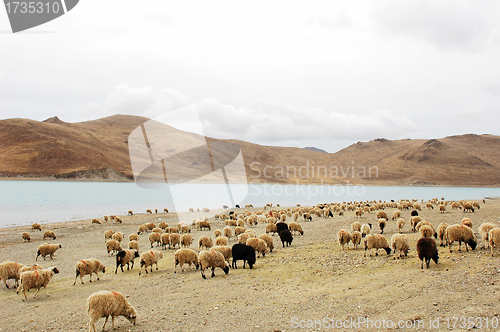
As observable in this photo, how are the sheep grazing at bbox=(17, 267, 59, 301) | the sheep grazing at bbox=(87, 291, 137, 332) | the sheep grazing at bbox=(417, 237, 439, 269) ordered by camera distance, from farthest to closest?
the sheep grazing at bbox=(17, 267, 59, 301) < the sheep grazing at bbox=(417, 237, 439, 269) < the sheep grazing at bbox=(87, 291, 137, 332)

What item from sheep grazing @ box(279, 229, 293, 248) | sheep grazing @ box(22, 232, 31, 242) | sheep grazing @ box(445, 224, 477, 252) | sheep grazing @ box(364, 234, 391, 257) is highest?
sheep grazing @ box(445, 224, 477, 252)

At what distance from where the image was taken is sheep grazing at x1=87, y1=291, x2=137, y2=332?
7859mm

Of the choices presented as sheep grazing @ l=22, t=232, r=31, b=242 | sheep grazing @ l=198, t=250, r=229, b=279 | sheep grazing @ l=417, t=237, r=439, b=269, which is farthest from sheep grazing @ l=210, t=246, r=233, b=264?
sheep grazing @ l=22, t=232, r=31, b=242

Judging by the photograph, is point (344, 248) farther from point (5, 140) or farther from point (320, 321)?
point (5, 140)

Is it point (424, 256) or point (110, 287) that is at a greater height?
point (424, 256)

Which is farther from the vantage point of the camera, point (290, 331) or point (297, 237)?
point (297, 237)

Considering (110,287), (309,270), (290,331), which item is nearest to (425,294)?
(290,331)

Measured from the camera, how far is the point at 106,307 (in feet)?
26.4

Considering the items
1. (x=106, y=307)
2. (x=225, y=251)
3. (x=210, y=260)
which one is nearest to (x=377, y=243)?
(x=225, y=251)

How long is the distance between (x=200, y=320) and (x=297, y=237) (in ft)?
50.1

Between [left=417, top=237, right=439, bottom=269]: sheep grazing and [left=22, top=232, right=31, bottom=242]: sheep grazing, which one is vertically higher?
[left=417, top=237, right=439, bottom=269]: sheep grazing

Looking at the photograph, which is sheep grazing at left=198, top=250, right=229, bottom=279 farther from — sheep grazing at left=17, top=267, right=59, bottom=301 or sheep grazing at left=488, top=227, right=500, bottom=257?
sheep grazing at left=488, top=227, right=500, bottom=257

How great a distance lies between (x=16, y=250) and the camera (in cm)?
2262

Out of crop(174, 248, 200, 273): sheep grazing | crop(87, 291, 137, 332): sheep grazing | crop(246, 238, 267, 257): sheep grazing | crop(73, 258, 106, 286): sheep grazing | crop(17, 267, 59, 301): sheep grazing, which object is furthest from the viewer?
crop(246, 238, 267, 257): sheep grazing
